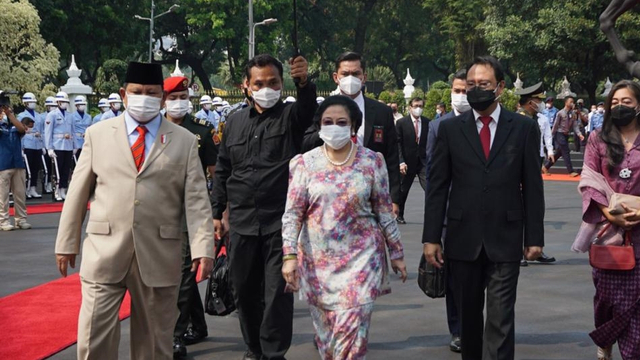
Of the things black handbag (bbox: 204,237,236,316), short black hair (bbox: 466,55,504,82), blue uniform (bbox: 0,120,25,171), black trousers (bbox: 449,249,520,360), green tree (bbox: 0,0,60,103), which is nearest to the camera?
black trousers (bbox: 449,249,520,360)

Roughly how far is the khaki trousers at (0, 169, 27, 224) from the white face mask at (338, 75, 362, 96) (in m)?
9.38

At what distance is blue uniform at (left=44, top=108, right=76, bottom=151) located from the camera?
2061 cm

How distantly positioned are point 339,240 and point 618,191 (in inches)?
88.0

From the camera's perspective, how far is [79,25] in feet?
157

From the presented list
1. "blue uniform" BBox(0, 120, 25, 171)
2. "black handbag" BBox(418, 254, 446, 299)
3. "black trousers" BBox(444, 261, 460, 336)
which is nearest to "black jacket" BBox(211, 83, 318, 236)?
"black handbag" BBox(418, 254, 446, 299)

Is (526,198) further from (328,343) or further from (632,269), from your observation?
(328,343)

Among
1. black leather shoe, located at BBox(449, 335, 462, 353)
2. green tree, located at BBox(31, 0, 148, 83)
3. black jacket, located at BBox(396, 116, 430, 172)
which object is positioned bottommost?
black leather shoe, located at BBox(449, 335, 462, 353)

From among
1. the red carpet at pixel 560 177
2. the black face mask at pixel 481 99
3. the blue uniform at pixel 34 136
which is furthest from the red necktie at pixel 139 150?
the red carpet at pixel 560 177

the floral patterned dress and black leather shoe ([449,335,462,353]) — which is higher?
the floral patterned dress

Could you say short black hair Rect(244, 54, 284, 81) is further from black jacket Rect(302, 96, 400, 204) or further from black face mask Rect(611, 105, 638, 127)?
black face mask Rect(611, 105, 638, 127)

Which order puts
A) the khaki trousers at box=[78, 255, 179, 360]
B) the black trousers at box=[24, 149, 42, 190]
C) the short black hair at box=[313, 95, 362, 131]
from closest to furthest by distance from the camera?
the khaki trousers at box=[78, 255, 179, 360], the short black hair at box=[313, 95, 362, 131], the black trousers at box=[24, 149, 42, 190]

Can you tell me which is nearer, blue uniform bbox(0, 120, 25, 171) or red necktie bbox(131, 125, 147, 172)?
red necktie bbox(131, 125, 147, 172)

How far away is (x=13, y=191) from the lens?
1558cm

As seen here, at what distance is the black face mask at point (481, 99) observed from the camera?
19.7ft
